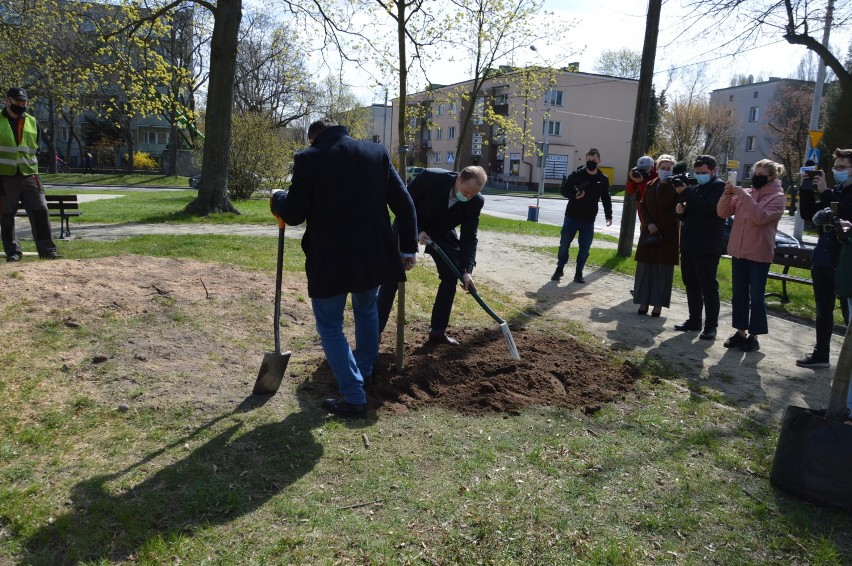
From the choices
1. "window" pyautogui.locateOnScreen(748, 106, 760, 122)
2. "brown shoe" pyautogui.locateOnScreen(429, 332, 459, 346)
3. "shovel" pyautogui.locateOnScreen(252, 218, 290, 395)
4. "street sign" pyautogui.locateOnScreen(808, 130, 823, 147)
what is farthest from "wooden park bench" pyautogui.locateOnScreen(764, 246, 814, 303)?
"window" pyautogui.locateOnScreen(748, 106, 760, 122)

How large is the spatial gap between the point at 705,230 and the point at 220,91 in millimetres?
11564

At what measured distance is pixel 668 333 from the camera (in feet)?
23.0

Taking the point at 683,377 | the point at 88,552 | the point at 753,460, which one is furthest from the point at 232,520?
the point at 683,377

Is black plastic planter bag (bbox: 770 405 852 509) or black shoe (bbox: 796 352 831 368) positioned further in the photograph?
black shoe (bbox: 796 352 831 368)

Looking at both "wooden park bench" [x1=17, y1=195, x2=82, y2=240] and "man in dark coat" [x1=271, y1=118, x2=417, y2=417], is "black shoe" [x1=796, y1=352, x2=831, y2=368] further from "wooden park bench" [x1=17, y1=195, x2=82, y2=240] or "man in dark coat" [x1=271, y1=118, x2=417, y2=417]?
"wooden park bench" [x1=17, y1=195, x2=82, y2=240]

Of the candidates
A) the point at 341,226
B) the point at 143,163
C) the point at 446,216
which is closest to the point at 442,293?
the point at 446,216

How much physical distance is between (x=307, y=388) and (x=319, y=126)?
188 cm

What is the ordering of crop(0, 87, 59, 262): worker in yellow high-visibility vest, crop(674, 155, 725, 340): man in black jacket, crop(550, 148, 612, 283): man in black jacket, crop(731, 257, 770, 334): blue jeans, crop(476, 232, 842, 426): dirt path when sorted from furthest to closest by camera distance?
1. crop(550, 148, 612, 283): man in black jacket
2. crop(0, 87, 59, 262): worker in yellow high-visibility vest
3. crop(674, 155, 725, 340): man in black jacket
4. crop(731, 257, 770, 334): blue jeans
5. crop(476, 232, 842, 426): dirt path

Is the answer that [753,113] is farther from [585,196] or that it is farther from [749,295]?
[749,295]

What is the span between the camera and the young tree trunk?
14359 millimetres

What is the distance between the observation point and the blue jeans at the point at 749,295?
6.27 metres

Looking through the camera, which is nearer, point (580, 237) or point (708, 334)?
point (708, 334)

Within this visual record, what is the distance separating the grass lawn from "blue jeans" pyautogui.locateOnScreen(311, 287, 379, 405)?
Answer: 0.24 metres

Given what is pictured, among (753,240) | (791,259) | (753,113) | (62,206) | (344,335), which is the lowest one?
(344,335)
